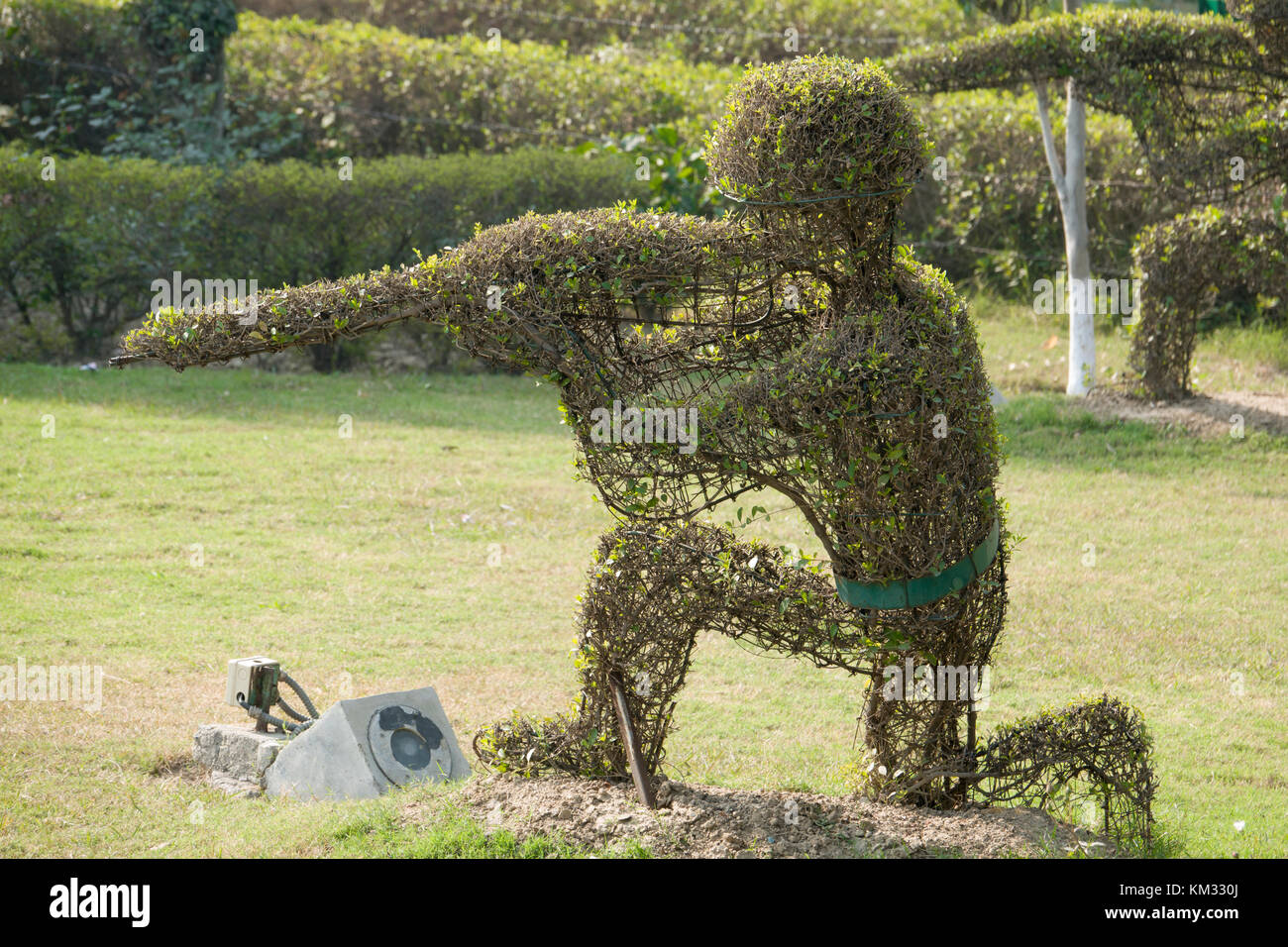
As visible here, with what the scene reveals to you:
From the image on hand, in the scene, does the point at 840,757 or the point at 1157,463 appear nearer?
the point at 840,757

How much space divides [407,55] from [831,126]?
43.7 feet

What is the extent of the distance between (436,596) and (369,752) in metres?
2.80

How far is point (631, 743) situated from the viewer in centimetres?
433

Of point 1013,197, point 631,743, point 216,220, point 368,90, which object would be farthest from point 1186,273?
point 368,90

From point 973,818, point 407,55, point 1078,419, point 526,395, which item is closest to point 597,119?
point 407,55

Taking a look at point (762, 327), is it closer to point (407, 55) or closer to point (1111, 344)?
point (1111, 344)

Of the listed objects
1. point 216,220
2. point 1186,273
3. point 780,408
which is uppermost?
point 216,220

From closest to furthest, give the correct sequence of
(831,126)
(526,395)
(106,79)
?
(831,126), (526,395), (106,79)

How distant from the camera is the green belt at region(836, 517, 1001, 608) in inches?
159

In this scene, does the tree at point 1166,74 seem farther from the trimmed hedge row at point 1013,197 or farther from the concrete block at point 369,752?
the concrete block at point 369,752

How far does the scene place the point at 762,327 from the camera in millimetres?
4422

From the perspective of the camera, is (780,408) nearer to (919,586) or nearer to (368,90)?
(919,586)

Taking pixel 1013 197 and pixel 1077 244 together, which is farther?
pixel 1013 197

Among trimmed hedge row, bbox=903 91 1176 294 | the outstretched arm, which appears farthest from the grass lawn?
trimmed hedge row, bbox=903 91 1176 294
